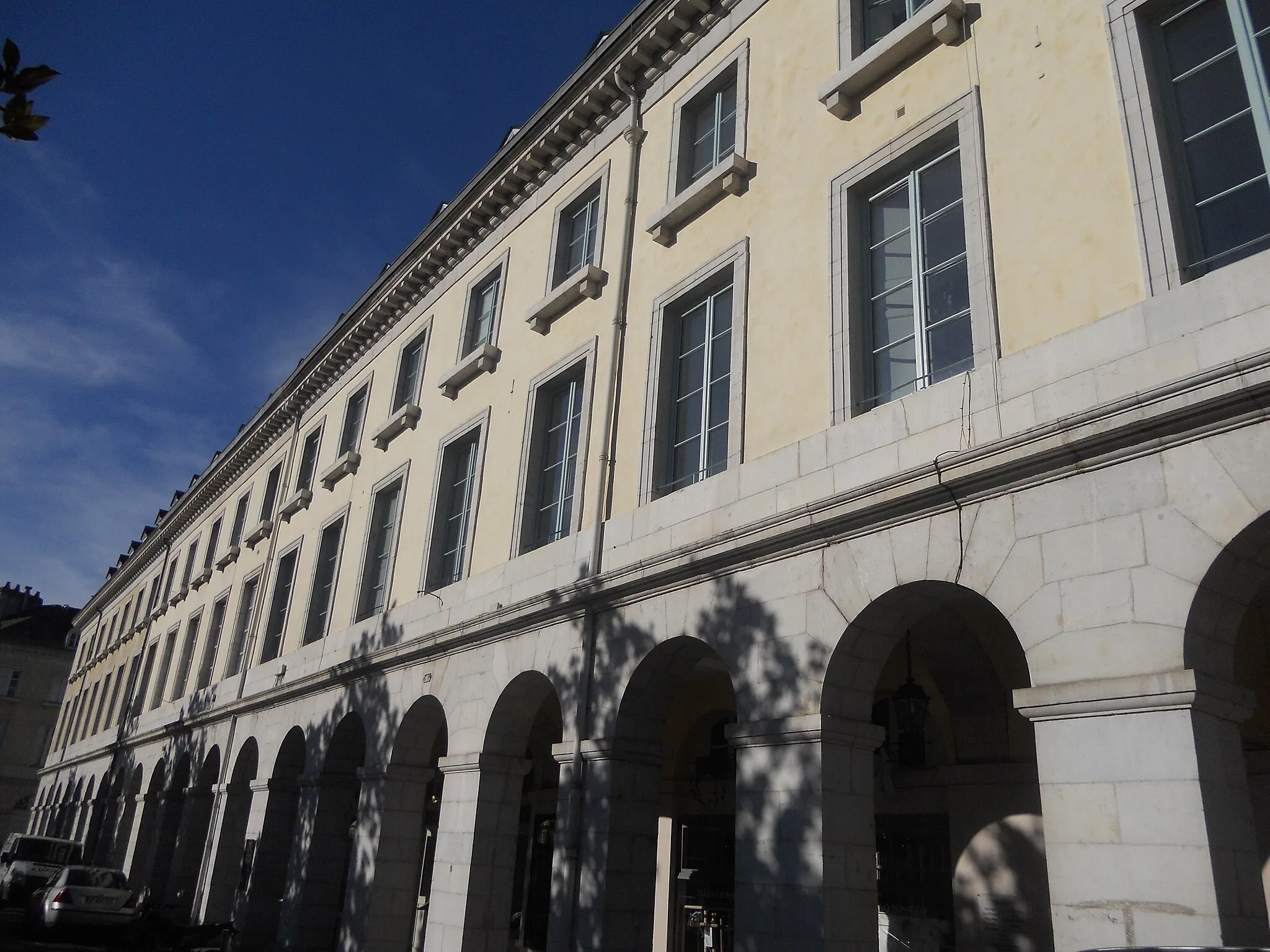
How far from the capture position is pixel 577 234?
1494 cm

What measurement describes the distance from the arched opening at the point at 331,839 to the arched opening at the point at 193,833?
21.3 ft

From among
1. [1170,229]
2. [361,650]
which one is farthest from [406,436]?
[1170,229]

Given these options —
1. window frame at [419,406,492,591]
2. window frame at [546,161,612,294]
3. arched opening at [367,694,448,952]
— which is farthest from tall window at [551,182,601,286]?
arched opening at [367,694,448,952]

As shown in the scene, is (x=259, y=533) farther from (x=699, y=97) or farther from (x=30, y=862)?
(x=699, y=97)

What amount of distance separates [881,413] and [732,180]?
12.9 feet

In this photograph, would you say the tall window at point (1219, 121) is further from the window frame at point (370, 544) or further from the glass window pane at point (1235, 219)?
the window frame at point (370, 544)

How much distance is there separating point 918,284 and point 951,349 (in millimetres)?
762

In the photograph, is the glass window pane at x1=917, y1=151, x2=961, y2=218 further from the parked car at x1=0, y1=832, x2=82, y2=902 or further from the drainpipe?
the parked car at x1=0, y1=832, x2=82, y2=902

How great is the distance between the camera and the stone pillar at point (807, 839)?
7.91 m

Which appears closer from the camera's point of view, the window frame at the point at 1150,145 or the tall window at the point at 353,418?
the window frame at the point at 1150,145


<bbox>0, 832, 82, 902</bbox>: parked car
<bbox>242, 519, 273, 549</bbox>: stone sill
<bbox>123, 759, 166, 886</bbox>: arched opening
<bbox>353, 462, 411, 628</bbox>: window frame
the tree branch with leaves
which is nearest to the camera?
the tree branch with leaves

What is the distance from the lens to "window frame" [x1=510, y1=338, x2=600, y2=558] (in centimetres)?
1243

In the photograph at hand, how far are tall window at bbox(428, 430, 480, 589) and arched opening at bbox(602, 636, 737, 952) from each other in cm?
388

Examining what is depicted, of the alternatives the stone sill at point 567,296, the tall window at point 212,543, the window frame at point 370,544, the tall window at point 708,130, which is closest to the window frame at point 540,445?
the stone sill at point 567,296
